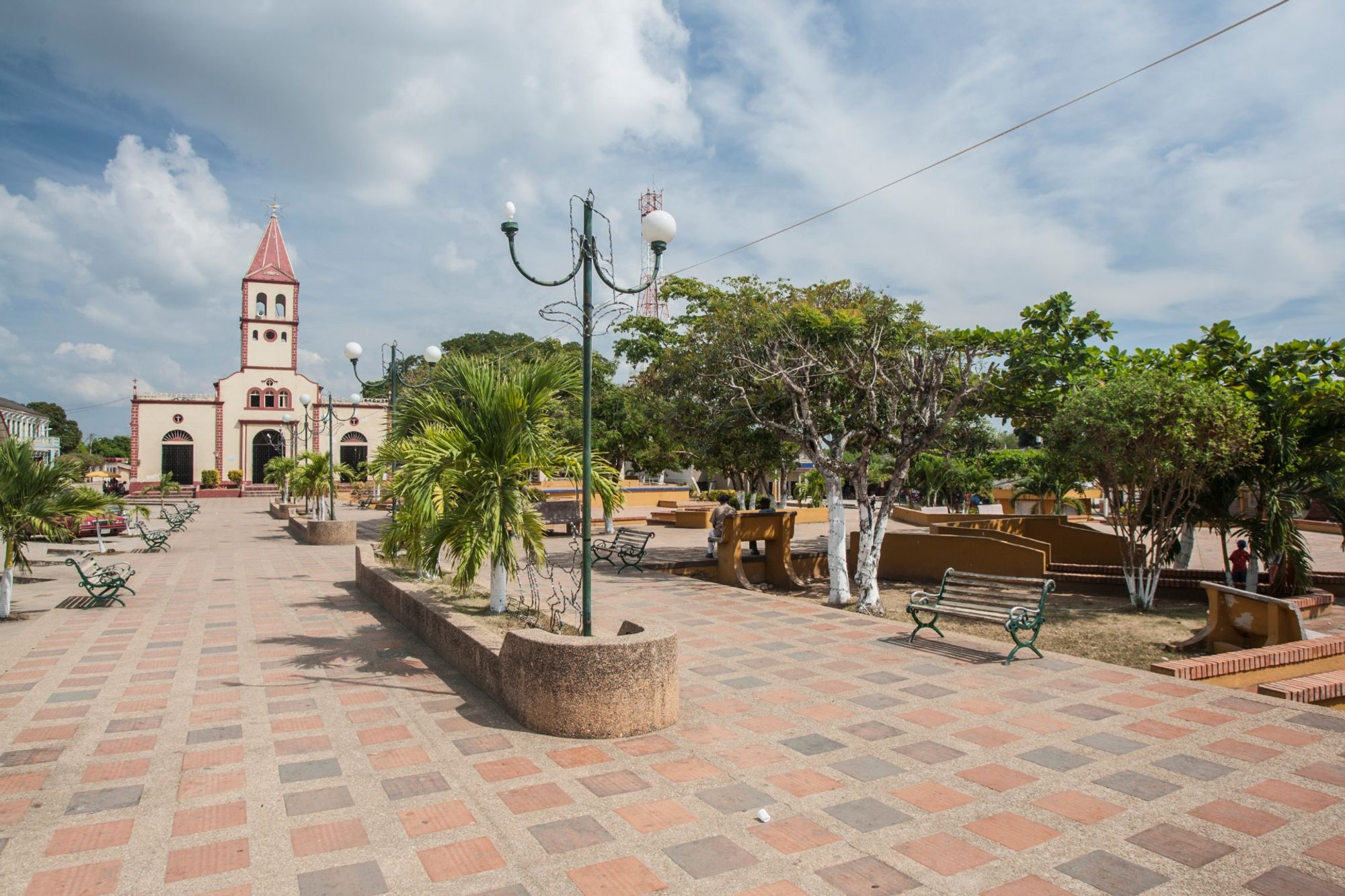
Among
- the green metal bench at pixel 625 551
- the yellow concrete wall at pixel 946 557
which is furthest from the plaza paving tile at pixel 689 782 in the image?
the green metal bench at pixel 625 551

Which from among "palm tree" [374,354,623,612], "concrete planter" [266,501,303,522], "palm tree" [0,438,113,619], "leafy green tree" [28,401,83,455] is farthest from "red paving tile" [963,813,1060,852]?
"leafy green tree" [28,401,83,455]

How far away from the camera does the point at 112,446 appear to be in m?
94.4

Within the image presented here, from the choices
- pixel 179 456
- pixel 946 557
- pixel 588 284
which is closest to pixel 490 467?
pixel 588 284

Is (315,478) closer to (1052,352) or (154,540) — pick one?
(154,540)

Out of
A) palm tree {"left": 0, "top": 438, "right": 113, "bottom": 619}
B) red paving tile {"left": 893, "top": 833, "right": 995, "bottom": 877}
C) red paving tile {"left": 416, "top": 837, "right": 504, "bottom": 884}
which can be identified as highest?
palm tree {"left": 0, "top": 438, "right": 113, "bottom": 619}

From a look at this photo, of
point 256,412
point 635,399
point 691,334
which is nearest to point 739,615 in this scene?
point 691,334

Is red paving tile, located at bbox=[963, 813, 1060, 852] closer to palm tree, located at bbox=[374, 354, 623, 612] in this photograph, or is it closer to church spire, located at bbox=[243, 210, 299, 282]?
palm tree, located at bbox=[374, 354, 623, 612]

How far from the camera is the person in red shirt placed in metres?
12.2

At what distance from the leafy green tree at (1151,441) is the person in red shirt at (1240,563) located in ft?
5.20

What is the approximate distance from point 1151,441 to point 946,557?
4197 millimetres

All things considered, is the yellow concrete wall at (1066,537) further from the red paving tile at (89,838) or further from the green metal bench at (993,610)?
the red paving tile at (89,838)

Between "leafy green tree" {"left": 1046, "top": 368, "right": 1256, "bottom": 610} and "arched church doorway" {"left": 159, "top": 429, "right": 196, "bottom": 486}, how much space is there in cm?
5368

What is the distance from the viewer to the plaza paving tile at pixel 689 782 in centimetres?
331

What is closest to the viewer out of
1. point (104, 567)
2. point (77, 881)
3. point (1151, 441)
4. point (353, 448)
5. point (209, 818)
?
point (77, 881)
